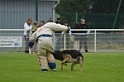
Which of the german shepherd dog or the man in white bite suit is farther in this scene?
the german shepherd dog

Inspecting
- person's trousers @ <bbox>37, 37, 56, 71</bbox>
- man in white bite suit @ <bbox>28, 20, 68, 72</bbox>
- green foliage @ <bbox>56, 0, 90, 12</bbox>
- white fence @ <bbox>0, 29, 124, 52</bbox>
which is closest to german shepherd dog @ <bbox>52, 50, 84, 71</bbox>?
person's trousers @ <bbox>37, 37, 56, 71</bbox>

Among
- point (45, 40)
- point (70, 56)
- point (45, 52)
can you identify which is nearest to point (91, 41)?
point (70, 56)

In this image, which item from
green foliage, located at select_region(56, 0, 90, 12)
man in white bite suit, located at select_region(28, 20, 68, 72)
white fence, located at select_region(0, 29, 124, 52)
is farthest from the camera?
green foliage, located at select_region(56, 0, 90, 12)

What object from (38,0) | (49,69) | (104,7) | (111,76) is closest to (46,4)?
(38,0)

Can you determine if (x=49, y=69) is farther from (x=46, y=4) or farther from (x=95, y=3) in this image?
(x=95, y=3)

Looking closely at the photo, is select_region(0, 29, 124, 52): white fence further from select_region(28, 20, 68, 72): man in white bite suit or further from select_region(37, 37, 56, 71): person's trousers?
select_region(28, 20, 68, 72): man in white bite suit

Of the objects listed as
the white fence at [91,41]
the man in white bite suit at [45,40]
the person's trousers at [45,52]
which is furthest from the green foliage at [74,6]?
the man in white bite suit at [45,40]

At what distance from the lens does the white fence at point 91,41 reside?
2852cm

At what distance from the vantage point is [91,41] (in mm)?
29484

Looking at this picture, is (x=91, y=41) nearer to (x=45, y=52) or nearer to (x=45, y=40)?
(x=45, y=52)

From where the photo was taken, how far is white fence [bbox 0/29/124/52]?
28516 mm

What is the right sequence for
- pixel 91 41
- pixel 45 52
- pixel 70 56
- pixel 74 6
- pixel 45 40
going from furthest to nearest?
1. pixel 74 6
2. pixel 91 41
3. pixel 70 56
4. pixel 45 52
5. pixel 45 40

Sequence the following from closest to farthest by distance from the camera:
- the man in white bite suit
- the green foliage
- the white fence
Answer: the man in white bite suit, the white fence, the green foliage

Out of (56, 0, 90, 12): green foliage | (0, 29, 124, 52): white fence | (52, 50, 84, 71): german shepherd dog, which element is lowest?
(52, 50, 84, 71): german shepherd dog
